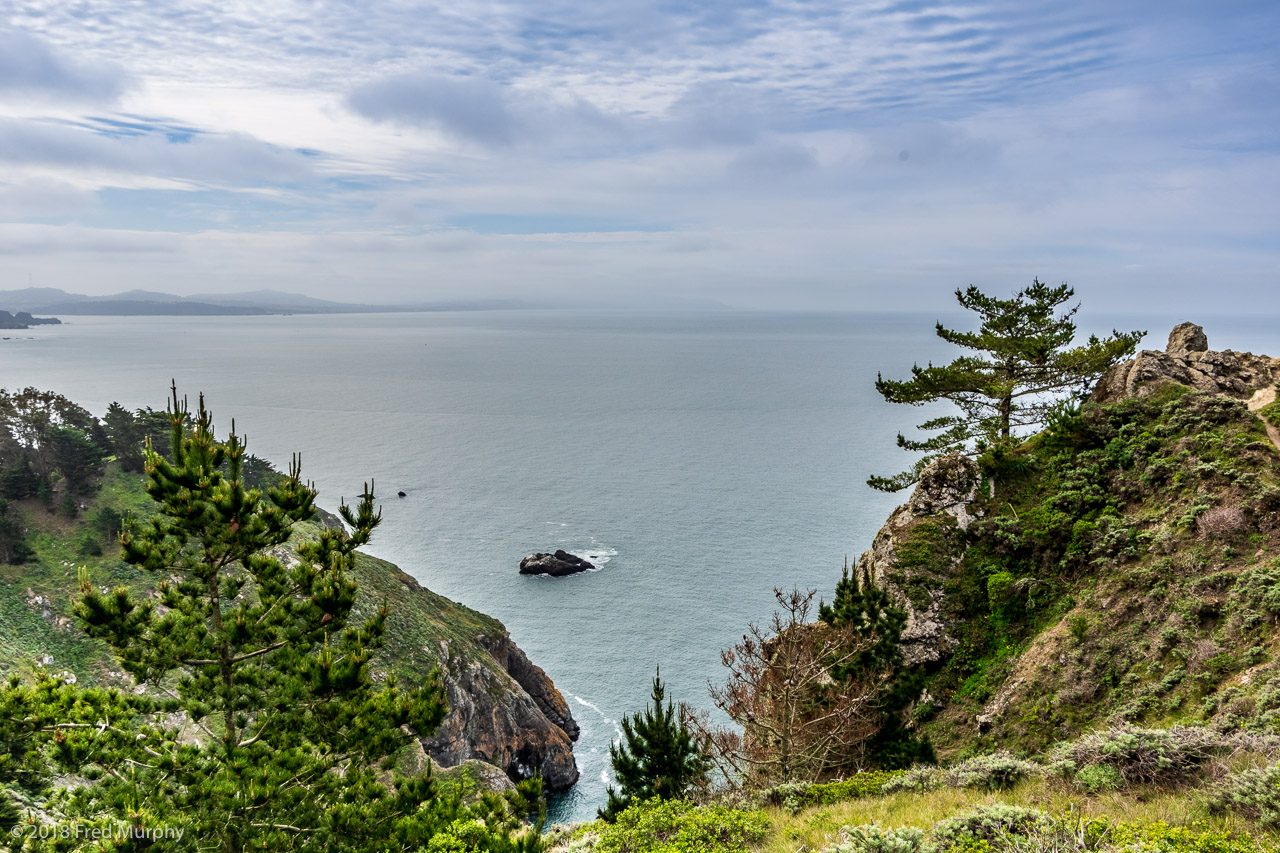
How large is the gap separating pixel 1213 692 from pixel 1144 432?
1566cm

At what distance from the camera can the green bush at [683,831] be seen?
522 inches

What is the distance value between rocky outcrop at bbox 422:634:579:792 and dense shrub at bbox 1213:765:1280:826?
4104 cm

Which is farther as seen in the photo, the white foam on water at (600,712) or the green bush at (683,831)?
the white foam on water at (600,712)

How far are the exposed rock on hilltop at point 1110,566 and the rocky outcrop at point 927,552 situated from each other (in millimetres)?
76

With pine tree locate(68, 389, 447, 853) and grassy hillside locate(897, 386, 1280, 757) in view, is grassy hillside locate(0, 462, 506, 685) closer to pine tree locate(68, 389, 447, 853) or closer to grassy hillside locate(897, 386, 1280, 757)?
pine tree locate(68, 389, 447, 853)

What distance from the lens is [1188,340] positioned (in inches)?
1501

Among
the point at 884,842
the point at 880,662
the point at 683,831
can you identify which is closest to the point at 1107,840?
the point at 884,842

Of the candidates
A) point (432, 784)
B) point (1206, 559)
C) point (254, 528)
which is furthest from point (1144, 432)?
point (254, 528)

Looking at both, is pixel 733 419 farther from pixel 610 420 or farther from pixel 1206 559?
pixel 1206 559

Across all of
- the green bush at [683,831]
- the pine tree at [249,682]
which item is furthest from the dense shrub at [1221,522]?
the pine tree at [249,682]

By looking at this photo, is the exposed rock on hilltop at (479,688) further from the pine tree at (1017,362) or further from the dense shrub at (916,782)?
the pine tree at (1017,362)

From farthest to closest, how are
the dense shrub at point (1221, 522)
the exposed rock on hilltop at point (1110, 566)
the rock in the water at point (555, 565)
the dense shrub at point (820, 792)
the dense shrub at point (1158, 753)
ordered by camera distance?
the rock in the water at point (555, 565), the dense shrub at point (1221, 522), the exposed rock on hilltop at point (1110, 566), the dense shrub at point (820, 792), the dense shrub at point (1158, 753)

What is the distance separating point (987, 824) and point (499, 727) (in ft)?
139

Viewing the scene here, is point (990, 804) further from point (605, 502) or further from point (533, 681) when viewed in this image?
point (605, 502)
